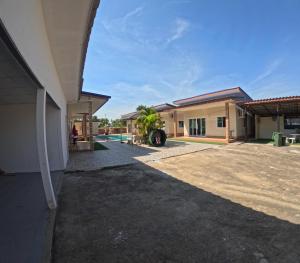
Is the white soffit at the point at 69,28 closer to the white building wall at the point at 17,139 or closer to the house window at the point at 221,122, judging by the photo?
the white building wall at the point at 17,139

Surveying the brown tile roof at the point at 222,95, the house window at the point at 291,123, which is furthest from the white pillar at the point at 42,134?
the house window at the point at 291,123

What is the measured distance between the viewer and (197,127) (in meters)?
21.5

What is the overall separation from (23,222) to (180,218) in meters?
2.75

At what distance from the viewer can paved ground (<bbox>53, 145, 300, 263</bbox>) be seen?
275 centimetres

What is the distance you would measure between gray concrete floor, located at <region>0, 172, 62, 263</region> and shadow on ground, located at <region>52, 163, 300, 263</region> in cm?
24

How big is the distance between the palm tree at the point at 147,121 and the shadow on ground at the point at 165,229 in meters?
11.0

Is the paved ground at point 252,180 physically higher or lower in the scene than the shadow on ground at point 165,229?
higher

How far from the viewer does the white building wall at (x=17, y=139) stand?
292 inches

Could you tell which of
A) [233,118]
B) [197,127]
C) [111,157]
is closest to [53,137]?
[111,157]

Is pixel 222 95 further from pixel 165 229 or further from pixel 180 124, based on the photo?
pixel 165 229

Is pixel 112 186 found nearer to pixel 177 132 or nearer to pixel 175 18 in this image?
pixel 175 18

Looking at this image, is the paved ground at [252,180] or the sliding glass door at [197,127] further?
the sliding glass door at [197,127]

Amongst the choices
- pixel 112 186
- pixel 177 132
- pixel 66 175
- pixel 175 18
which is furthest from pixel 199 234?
pixel 177 132

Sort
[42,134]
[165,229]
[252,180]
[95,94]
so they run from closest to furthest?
[165,229] < [42,134] < [252,180] < [95,94]
